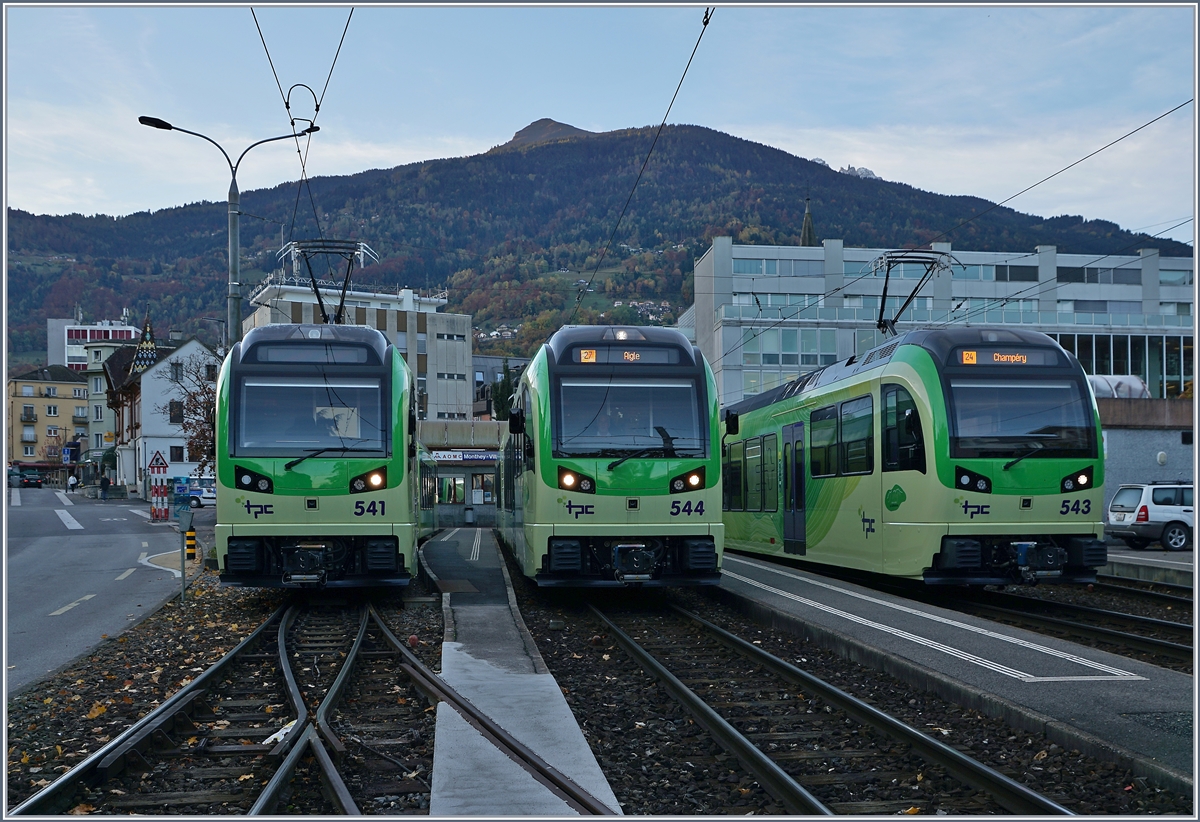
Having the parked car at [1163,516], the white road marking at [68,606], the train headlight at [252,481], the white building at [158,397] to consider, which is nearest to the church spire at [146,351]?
the white building at [158,397]

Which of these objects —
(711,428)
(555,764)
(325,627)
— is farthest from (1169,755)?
(325,627)

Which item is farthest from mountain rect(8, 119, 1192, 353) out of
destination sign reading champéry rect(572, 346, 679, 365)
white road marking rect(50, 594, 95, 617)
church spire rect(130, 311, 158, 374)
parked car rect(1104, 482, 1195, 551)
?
destination sign reading champéry rect(572, 346, 679, 365)

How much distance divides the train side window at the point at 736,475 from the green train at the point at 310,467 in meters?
10.0

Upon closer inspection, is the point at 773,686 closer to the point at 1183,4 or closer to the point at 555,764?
the point at 555,764

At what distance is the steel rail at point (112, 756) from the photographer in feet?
17.9

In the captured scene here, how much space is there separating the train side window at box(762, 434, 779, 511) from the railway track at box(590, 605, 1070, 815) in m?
9.55

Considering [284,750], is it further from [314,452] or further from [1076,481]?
[1076,481]

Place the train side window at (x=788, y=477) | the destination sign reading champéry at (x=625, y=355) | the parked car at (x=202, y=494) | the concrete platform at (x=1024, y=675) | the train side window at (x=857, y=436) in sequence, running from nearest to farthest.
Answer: the concrete platform at (x=1024, y=675)
the destination sign reading champéry at (x=625, y=355)
the train side window at (x=857, y=436)
the train side window at (x=788, y=477)
the parked car at (x=202, y=494)

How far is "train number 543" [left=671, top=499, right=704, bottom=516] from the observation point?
43.5ft

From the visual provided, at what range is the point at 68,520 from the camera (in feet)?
141

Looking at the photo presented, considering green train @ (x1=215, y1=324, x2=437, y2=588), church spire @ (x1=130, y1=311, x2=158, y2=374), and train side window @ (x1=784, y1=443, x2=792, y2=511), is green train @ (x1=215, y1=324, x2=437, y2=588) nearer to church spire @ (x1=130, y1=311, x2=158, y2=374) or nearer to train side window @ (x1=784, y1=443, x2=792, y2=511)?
train side window @ (x1=784, y1=443, x2=792, y2=511)

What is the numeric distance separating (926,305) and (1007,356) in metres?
51.2

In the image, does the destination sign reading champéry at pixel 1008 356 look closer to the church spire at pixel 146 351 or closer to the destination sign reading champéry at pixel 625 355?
the destination sign reading champéry at pixel 625 355

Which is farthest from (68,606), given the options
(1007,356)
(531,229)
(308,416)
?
(531,229)
